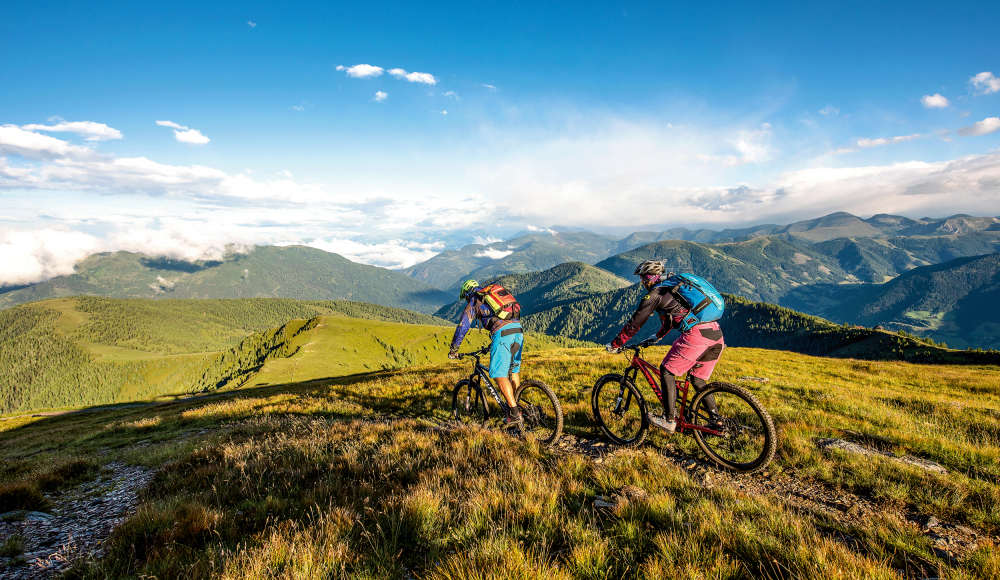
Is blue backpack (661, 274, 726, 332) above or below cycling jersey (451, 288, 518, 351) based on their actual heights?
above

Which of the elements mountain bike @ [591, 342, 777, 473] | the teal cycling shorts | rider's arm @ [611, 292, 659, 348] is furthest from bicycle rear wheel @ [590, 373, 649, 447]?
the teal cycling shorts

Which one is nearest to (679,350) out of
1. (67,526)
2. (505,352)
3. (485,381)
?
(505,352)

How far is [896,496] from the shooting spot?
5102mm

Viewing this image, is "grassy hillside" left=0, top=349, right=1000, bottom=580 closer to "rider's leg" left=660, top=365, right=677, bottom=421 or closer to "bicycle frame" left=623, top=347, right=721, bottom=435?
"bicycle frame" left=623, top=347, right=721, bottom=435

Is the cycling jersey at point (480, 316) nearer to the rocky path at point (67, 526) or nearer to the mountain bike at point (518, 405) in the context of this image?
the mountain bike at point (518, 405)

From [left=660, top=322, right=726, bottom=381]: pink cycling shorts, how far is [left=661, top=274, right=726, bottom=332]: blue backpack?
6.7 inches

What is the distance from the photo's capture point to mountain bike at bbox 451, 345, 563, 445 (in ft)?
26.9

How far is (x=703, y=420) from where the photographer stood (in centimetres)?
732

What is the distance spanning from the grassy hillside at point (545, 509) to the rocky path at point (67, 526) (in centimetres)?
40

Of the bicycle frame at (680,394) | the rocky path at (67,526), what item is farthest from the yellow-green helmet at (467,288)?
the rocky path at (67,526)

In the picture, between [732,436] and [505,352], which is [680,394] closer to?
[732,436]

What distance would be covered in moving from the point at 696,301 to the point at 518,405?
15.3ft

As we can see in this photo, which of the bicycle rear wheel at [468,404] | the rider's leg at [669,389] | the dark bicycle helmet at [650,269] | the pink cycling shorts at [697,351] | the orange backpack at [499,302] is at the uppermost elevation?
the dark bicycle helmet at [650,269]

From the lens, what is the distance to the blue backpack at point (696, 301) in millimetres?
7074
